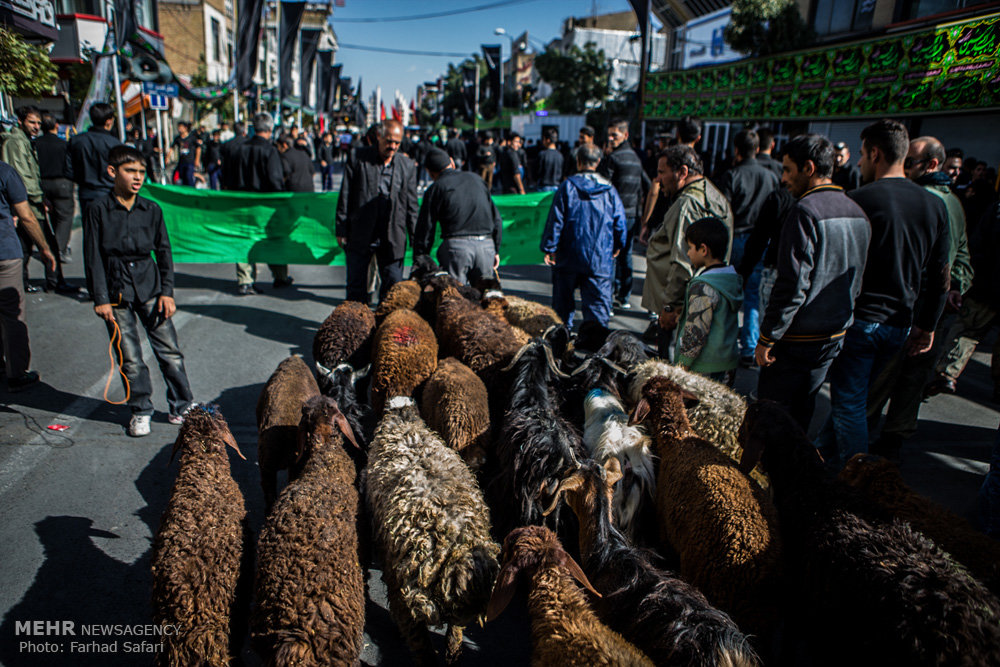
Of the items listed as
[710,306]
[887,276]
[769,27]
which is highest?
[769,27]

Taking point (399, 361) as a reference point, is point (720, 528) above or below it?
below

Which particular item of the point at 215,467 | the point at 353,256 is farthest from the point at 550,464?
the point at 353,256

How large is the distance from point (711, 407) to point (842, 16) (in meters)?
16.0

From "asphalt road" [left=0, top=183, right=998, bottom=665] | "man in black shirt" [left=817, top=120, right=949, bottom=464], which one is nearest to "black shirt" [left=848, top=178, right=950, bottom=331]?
"man in black shirt" [left=817, top=120, right=949, bottom=464]

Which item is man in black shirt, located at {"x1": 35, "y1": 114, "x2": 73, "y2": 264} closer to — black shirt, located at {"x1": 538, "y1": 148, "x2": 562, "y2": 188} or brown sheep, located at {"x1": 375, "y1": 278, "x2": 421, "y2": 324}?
brown sheep, located at {"x1": 375, "y1": 278, "x2": 421, "y2": 324}

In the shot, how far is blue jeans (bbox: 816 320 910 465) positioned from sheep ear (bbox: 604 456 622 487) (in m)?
1.83

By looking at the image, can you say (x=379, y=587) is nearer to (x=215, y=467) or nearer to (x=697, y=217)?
(x=215, y=467)

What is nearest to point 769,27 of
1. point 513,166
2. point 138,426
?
point 513,166

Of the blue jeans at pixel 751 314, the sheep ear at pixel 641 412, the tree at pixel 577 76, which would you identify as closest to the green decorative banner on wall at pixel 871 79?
the blue jeans at pixel 751 314

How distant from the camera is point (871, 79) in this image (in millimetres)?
10398

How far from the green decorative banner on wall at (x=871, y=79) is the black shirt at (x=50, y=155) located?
44.9 ft

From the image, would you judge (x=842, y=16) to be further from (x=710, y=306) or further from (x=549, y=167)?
(x=710, y=306)

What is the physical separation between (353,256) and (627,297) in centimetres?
405

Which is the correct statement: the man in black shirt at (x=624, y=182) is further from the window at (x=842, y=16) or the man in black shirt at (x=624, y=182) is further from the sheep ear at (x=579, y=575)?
the window at (x=842, y=16)
